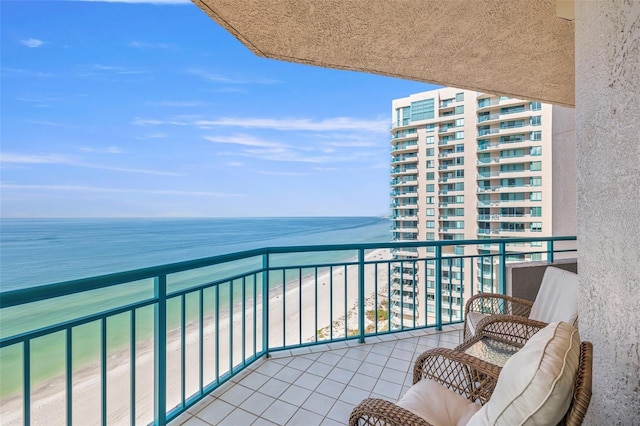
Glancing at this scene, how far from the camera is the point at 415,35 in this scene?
2.04 metres

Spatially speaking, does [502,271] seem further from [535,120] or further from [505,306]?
[535,120]

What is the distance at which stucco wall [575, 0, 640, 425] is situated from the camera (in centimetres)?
98

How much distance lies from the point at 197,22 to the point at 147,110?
9.31 meters

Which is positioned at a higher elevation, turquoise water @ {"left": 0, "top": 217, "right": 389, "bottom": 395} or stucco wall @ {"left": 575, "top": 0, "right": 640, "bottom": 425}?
stucco wall @ {"left": 575, "top": 0, "right": 640, "bottom": 425}

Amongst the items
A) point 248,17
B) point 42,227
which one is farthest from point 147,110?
point 248,17

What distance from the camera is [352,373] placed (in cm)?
253

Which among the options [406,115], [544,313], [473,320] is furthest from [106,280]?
[406,115]

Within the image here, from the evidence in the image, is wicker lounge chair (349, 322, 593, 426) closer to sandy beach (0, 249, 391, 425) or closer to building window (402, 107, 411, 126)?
sandy beach (0, 249, 391, 425)

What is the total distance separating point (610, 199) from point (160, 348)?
235 cm

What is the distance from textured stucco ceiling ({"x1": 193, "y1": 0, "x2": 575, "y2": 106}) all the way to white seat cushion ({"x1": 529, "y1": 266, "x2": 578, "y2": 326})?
5.77ft

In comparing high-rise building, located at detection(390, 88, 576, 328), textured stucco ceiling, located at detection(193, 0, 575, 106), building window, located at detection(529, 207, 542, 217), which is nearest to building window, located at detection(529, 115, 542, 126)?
high-rise building, located at detection(390, 88, 576, 328)

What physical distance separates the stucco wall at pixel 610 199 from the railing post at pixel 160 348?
7.00 ft

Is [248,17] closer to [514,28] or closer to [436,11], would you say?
[436,11]

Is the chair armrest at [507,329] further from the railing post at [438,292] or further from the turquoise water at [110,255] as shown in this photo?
the turquoise water at [110,255]
